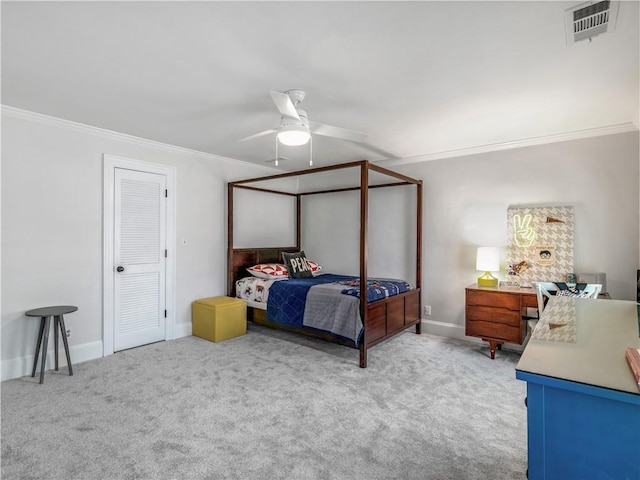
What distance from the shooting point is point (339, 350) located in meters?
3.91

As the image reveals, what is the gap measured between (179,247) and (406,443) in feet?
11.5

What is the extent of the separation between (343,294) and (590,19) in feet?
9.23

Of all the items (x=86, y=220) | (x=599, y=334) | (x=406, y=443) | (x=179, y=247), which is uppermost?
(x=86, y=220)

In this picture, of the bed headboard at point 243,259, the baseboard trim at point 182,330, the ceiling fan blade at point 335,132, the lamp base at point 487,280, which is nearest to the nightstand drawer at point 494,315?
the lamp base at point 487,280

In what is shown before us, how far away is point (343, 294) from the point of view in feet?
11.9

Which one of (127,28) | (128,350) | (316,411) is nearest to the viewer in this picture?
(127,28)

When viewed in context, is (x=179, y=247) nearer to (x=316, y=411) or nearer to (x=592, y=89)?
(x=316, y=411)

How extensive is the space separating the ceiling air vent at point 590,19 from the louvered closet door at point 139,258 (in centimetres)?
412

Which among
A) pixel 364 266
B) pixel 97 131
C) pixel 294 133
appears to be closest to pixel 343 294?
pixel 364 266

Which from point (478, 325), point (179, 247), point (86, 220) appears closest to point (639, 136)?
point (478, 325)

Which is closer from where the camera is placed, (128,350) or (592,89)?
(592,89)

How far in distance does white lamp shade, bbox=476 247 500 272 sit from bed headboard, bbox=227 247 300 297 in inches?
121

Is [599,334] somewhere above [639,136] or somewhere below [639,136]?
below

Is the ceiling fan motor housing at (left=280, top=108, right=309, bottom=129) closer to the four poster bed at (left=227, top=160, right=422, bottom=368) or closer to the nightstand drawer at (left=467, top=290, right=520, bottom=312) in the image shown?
the four poster bed at (left=227, top=160, right=422, bottom=368)
